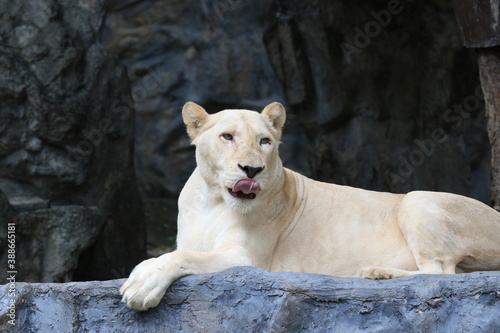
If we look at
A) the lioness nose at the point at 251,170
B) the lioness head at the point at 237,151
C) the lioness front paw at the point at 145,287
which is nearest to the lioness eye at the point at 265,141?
the lioness head at the point at 237,151

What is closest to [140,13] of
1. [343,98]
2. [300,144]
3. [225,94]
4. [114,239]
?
[225,94]

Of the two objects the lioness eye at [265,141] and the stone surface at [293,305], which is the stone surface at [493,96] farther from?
the stone surface at [293,305]

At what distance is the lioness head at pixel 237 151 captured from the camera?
5.01m

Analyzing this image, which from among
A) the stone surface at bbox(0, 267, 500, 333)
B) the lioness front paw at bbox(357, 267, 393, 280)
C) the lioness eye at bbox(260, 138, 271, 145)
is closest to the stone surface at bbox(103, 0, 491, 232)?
the lioness eye at bbox(260, 138, 271, 145)

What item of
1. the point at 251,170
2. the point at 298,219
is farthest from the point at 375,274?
the point at 251,170

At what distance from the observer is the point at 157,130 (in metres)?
14.0

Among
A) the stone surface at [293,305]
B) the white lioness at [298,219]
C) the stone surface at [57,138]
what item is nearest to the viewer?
the stone surface at [293,305]

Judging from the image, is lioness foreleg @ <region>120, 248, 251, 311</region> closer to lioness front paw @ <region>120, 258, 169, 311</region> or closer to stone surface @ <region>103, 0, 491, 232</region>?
lioness front paw @ <region>120, 258, 169, 311</region>

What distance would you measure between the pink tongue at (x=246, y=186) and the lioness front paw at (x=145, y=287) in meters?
0.94

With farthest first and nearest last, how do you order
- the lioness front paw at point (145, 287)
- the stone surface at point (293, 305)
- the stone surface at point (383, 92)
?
the stone surface at point (383, 92) < the lioness front paw at point (145, 287) < the stone surface at point (293, 305)

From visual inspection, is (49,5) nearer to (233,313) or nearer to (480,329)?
(233,313)

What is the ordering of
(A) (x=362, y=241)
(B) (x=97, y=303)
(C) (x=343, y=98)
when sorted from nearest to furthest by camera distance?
1. (B) (x=97, y=303)
2. (A) (x=362, y=241)
3. (C) (x=343, y=98)

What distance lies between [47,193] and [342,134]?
4.15 meters

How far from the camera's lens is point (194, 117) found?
5.53 m
